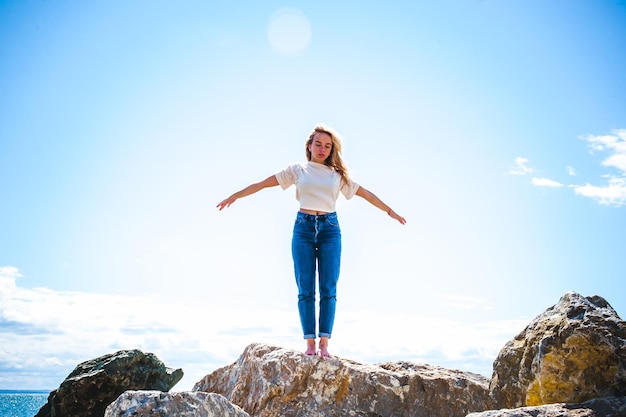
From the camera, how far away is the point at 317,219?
26.2ft

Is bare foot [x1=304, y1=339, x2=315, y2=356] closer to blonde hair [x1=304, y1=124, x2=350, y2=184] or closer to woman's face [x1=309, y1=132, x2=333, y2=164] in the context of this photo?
blonde hair [x1=304, y1=124, x2=350, y2=184]

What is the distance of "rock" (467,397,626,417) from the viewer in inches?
189

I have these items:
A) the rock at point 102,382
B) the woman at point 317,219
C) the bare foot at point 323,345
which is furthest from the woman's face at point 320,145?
the rock at point 102,382

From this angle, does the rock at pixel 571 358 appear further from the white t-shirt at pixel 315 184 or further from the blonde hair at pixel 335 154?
the blonde hair at pixel 335 154

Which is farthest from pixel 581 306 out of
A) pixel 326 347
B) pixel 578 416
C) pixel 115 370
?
pixel 115 370

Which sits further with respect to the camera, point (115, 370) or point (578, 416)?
point (115, 370)

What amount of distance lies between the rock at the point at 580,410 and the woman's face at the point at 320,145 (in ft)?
14.3

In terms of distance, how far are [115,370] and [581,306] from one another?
775cm

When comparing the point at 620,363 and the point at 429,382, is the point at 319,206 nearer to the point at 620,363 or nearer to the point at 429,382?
the point at 429,382

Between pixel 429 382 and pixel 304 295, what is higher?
pixel 304 295

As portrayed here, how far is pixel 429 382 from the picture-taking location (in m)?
7.70

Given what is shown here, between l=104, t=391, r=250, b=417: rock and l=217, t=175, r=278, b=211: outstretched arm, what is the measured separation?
359 cm

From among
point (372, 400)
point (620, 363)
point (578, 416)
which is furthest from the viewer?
point (372, 400)

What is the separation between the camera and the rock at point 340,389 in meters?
7.18
